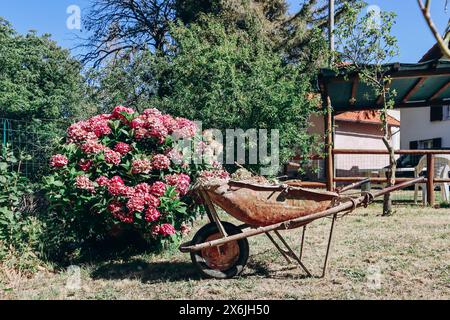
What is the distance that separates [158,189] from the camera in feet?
15.2

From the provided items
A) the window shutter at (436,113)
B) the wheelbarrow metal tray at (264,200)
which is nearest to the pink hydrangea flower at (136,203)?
the wheelbarrow metal tray at (264,200)

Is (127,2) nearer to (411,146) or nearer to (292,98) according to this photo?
(292,98)

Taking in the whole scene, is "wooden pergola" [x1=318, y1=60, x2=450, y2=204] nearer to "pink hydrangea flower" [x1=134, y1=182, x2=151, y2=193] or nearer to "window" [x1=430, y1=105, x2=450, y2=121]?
"pink hydrangea flower" [x1=134, y1=182, x2=151, y2=193]

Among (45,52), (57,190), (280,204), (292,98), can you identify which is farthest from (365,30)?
(45,52)

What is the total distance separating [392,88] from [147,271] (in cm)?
817

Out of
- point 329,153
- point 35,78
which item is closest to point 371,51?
point 329,153

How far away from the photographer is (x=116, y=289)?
13.0ft

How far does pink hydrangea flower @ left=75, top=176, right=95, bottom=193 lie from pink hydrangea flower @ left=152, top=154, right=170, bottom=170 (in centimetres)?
71

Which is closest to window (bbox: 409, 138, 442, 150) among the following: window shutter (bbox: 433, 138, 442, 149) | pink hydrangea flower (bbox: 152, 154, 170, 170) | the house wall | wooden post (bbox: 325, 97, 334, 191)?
window shutter (bbox: 433, 138, 442, 149)

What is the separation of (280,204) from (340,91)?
7.60 meters

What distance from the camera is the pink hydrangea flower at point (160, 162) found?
4820 mm

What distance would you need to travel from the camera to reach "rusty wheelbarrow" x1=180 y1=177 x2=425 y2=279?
400 centimetres

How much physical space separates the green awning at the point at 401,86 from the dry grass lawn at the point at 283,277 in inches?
167

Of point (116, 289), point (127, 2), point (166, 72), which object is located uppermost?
point (127, 2)
